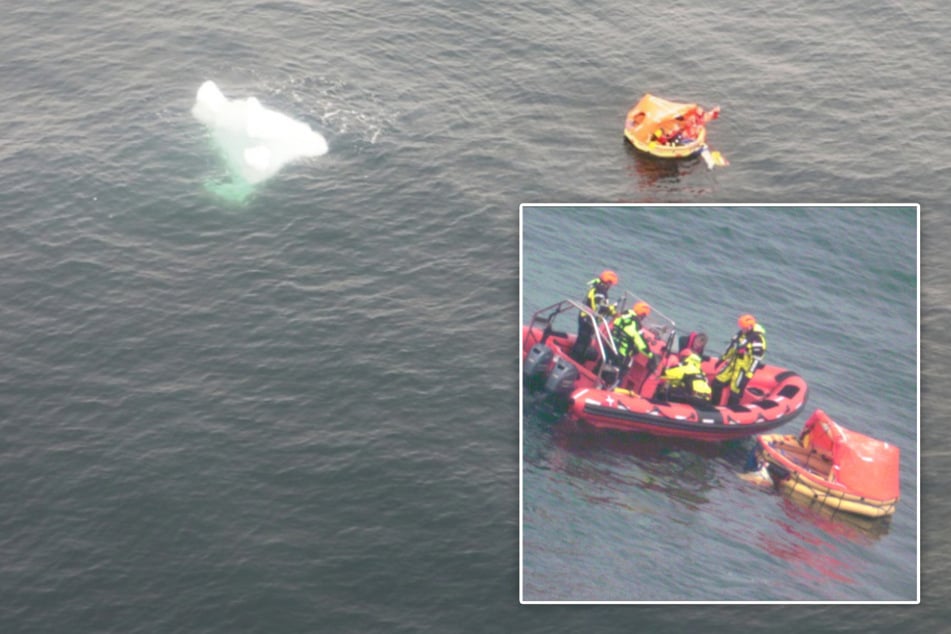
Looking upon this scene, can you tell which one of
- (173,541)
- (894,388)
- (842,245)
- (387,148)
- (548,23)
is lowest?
(173,541)

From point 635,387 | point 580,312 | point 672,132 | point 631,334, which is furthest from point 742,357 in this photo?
point 672,132

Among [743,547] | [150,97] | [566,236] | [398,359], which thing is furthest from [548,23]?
[743,547]

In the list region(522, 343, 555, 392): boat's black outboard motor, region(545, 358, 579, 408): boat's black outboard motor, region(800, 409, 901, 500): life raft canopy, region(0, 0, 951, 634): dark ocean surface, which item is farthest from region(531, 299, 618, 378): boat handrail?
region(800, 409, 901, 500): life raft canopy

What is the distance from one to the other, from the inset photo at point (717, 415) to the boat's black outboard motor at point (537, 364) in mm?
155

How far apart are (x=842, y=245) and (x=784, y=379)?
6846mm

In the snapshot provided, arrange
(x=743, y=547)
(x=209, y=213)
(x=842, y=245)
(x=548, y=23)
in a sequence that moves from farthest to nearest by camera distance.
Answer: (x=548, y=23) < (x=209, y=213) < (x=842, y=245) < (x=743, y=547)

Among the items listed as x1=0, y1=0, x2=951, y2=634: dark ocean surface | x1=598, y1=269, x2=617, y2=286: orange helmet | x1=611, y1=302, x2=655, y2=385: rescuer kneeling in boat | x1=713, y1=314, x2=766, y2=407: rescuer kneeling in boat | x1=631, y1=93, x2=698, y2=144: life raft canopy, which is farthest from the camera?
x1=631, y1=93, x2=698, y2=144: life raft canopy

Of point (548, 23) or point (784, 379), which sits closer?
point (784, 379)

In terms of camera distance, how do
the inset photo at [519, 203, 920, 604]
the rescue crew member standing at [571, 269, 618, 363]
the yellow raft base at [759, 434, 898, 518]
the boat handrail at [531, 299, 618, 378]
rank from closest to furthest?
the yellow raft base at [759, 434, 898, 518] < the inset photo at [519, 203, 920, 604] < the boat handrail at [531, 299, 618, 378] < the rescue crew member standing at [571, 269, 618, 363]

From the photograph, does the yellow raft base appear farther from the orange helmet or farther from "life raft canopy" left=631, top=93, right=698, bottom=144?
"life raft canopy" left=631, top=93, right=698, bottom=144

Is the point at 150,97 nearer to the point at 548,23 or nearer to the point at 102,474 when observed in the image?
the point at 548,23

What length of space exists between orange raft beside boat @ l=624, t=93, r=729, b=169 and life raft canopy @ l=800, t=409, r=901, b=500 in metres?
43.3

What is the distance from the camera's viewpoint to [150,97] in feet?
380

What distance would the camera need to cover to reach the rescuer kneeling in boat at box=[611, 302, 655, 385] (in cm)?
6900
